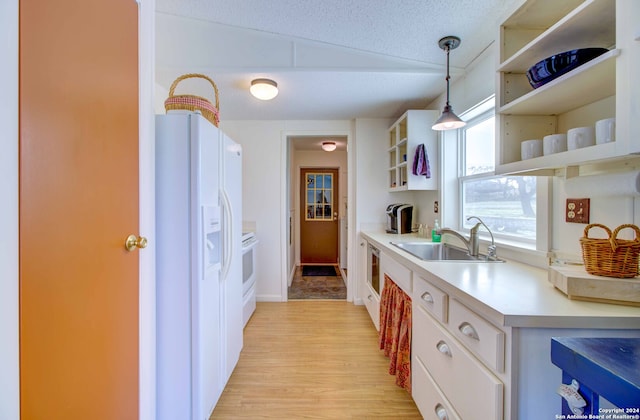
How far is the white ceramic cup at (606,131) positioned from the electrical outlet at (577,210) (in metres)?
0.42

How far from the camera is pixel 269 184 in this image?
136 inches

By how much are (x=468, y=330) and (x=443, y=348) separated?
0.77 ft

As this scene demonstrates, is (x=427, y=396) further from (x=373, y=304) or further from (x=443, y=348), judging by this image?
(x=373, y=304)

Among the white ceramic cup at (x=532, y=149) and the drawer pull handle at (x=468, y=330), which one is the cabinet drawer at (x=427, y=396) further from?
the white ceramic cup at (x=532, y=149)

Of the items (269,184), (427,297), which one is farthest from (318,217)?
(427,297)

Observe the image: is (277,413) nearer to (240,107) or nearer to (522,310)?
(522,310)

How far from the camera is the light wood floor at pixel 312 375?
5.34 feet

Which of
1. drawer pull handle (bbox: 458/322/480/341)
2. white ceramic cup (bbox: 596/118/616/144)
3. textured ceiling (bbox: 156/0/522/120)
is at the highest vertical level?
textured ceiling (bbox: 156/0/522/120)

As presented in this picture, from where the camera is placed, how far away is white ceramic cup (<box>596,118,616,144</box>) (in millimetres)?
891

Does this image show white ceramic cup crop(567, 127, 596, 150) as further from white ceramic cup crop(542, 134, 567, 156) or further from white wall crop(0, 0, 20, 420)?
white wall crop(0, 0, 20, 420)

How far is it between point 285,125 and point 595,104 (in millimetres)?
2815

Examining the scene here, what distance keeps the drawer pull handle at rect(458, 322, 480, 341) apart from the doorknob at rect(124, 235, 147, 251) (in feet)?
4.33

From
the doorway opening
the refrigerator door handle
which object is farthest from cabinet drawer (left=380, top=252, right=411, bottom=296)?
the doorway opening

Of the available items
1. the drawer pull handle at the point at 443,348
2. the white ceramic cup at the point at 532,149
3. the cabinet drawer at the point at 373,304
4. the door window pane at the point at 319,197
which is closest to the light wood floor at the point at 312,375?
the cabinet drawer at the point at 373,304
